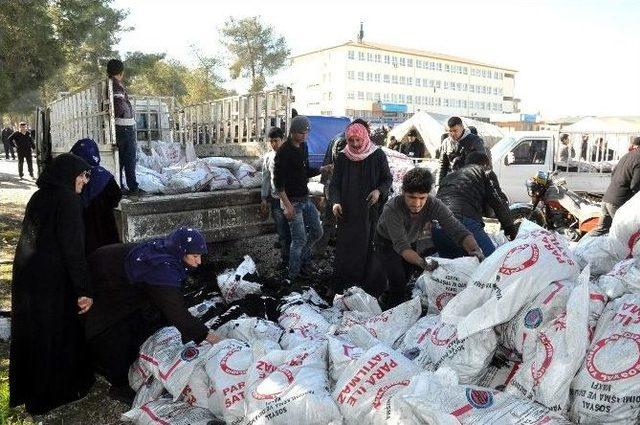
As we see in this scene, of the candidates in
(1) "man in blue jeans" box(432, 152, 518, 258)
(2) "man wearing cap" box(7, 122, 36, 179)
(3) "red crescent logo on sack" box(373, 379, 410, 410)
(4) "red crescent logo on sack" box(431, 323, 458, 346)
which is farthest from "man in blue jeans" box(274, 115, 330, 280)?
(2) "man wearing cap" box(7, 122, 36, 179)

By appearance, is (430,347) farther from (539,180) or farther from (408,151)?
(408,151)

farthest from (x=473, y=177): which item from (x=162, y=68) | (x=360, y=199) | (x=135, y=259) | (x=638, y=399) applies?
(x=162, y=68)

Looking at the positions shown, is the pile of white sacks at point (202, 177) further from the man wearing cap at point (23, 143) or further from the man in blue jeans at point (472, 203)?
the man wearing cap at point (23, 143)

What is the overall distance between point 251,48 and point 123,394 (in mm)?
34991

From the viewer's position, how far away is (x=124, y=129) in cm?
493

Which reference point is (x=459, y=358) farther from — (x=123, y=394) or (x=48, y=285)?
(x=48, y=285)

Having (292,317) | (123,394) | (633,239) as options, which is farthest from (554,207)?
(123,394)

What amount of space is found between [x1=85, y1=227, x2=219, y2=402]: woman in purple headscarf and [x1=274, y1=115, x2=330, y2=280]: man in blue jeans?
174 cm

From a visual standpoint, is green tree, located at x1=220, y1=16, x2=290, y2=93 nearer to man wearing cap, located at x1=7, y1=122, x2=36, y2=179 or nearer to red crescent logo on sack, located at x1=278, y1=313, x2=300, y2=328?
man wearing cap, located at x1=7, y1=122, x2=36, y2=179

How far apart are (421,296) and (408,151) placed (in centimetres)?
999

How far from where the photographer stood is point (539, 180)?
22.2 ft

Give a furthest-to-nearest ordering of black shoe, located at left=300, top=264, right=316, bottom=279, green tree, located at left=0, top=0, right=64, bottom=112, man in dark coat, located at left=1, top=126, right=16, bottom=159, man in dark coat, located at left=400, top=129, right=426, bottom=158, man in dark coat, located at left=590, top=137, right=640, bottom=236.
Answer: man in dark coat, located at left=1, top=126, right=16, bottom=159 → man in dark coat, located at left=400, top=129, right=426, bottom=158 → green tree, located at left=0, top=0, right=64, bottom=112 → man in dark coat, located at left=590, top=137, right=640, bottom=236 → black shoe, located at left=300, top=264, right=316, bottom=279

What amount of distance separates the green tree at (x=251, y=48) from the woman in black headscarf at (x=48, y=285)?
1319 inches

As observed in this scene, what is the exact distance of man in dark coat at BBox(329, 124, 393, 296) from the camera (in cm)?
421
